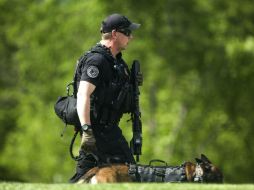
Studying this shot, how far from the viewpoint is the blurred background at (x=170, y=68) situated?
104ft

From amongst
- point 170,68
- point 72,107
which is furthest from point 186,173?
point 170,68

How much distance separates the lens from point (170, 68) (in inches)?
1278

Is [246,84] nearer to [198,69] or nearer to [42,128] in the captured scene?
[198,69]

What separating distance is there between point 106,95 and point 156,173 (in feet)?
3.06

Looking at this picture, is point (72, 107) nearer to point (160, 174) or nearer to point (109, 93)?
point (109, 93)

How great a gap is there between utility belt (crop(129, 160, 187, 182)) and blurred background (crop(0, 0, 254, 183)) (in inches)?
849

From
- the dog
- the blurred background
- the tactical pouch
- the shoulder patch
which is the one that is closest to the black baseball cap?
the shoulder patch

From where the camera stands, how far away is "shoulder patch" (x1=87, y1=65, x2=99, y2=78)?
28.3 ft

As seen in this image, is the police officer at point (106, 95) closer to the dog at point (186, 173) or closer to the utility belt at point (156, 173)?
the dog at point (186, 173)

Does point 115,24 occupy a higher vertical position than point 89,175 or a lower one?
higher

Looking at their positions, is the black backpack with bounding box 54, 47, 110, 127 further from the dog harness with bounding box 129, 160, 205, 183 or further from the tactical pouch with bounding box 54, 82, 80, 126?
the dog harness with bounding box 129, 160, 205, 183

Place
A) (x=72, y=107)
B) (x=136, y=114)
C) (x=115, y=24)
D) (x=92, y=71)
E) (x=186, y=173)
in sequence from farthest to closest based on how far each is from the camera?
(x=136, y=114)
(x=115, y=24)
(x=72, y=107)
(x=92, y=71)
(x=186, y=173)

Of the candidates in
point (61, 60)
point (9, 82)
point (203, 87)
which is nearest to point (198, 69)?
point (203, 87)

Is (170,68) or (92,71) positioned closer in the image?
(92,71)
